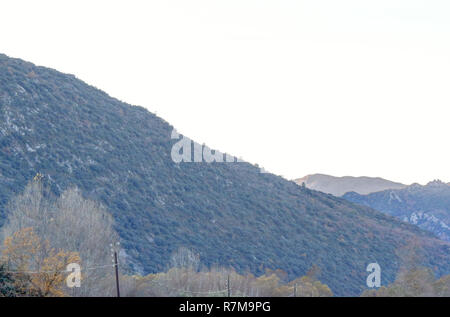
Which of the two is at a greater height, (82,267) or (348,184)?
(348,184)

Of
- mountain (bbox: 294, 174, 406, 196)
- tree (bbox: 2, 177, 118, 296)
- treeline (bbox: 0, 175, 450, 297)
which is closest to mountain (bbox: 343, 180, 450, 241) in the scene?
mountain (bbox: 294, 174, 406, 196)

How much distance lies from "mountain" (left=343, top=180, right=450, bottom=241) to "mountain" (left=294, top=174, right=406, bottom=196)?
202 centimetres

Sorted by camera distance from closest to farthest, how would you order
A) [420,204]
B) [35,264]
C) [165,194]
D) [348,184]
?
1. [35,264]
2. [165,194]
3. [420,204]
4. [348,184]

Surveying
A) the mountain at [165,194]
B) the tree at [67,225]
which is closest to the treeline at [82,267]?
the tree at [67,225]

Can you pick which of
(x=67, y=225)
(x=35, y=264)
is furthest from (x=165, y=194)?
(x=35, y=264)

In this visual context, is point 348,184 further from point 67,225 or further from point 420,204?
point 67,225

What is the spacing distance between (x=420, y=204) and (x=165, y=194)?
59.0 m

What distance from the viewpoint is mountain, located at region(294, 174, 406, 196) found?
112 meters

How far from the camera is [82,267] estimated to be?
2930 centimetres

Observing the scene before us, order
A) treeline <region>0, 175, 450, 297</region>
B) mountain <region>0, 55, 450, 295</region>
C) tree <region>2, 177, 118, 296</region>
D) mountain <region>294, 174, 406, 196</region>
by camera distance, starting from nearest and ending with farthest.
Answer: treeline <region>0, 175, 450, 297</region> < tree <region>2, 177, 118, 296</region> < mountain <region>0, 55, 450, 295</region> < mountain <region>294, 174, 406, 196</region>

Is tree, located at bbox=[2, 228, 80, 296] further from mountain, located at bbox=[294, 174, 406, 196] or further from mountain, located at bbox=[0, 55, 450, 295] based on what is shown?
mountain, located at bbox=[294, 174, 406, 196]

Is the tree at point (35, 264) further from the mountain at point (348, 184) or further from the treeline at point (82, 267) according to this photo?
the mountain at point (348, 184)

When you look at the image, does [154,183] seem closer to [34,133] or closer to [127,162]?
[127,162]

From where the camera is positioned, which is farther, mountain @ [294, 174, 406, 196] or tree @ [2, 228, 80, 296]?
mountain @ [294, 174, 406, 196]
